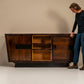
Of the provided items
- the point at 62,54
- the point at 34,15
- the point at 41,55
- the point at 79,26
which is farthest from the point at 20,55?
the point at 79,26

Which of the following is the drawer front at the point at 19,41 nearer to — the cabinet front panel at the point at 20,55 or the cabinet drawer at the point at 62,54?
the cabinet front panel at the point at 20,55

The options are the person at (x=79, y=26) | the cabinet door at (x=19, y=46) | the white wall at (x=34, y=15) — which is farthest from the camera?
the white wall at (x=34, y=15)

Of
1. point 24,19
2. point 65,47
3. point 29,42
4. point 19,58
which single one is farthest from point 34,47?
point 24,19

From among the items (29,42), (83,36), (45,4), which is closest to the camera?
(83,36)

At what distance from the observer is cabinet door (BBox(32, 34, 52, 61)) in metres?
3.49

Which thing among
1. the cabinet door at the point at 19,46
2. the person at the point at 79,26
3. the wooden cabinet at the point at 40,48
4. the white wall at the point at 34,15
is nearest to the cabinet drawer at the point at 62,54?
the wooden cabinet at the point at 40,48

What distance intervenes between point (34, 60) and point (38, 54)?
0.14 metres

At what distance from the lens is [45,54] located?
11.6 ft

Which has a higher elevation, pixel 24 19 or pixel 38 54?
pixel 24 19

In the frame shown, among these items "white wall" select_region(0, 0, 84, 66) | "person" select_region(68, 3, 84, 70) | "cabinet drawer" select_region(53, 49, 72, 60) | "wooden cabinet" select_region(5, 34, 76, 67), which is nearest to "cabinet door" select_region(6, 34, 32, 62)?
"wooden cabinet" select_region(5, 34, 76, 67)

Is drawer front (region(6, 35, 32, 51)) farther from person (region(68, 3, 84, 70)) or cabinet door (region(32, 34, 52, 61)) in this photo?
person (region(68, 3, 84, 70))

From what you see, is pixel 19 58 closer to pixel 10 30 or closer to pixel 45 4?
pixel 10 30

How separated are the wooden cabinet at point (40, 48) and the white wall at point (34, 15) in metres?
0.60

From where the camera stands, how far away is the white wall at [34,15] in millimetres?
4039
